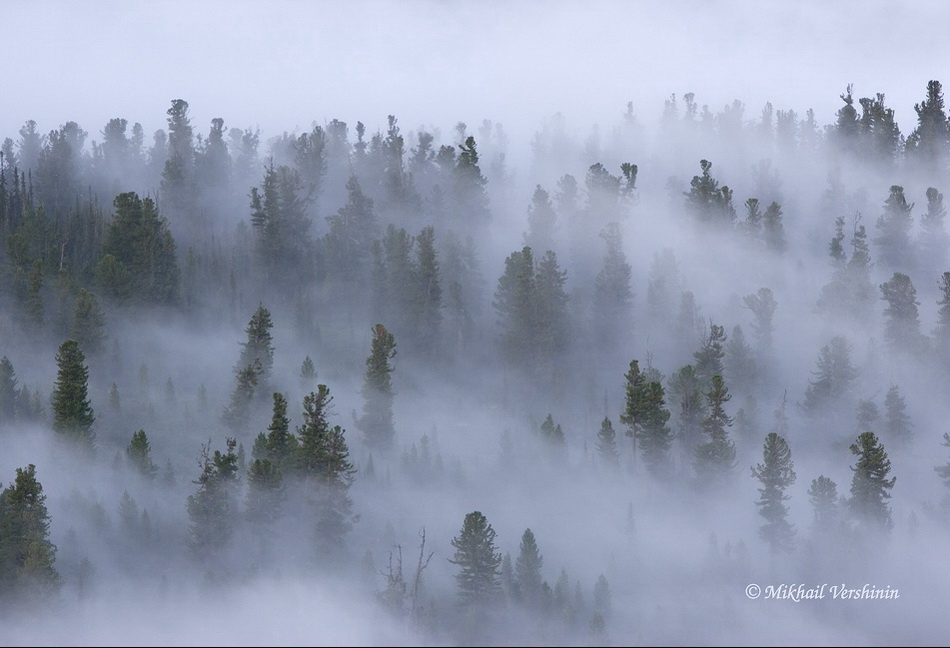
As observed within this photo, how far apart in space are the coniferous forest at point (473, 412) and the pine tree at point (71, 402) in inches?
11.6

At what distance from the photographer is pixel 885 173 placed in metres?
136

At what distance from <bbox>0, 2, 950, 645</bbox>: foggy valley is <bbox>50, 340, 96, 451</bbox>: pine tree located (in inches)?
9.4

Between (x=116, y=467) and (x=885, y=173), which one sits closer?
(x=116, y=467)

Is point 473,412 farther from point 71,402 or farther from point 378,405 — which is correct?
point 71,402

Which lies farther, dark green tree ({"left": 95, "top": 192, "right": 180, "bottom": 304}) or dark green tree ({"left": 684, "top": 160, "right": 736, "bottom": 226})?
dark green tree ({"left": 684, "top": 160, "right": 736, "bottom": 226})

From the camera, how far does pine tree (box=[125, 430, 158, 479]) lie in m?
70.6

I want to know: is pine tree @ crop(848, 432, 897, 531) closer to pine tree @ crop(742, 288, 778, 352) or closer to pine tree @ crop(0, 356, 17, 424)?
pine tree @ crop(742, 288, 778, 352)

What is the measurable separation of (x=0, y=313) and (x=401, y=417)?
130 feet

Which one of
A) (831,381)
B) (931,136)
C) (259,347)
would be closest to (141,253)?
(259,347)

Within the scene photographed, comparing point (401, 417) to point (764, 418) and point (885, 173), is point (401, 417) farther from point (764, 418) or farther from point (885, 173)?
point (885, 173)

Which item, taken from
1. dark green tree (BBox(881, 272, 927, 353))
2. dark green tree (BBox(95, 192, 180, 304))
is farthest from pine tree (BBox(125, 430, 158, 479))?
dark green tree (BBox(881, 272, 927, 353))

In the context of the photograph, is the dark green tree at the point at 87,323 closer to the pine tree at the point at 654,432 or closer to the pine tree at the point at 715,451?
the pine tree at the point at 654,432

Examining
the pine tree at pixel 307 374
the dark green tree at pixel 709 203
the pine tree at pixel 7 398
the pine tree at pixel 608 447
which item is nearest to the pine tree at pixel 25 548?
the pine tree at pixel 7 398

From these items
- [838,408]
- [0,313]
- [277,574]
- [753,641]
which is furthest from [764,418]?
[0,313]
